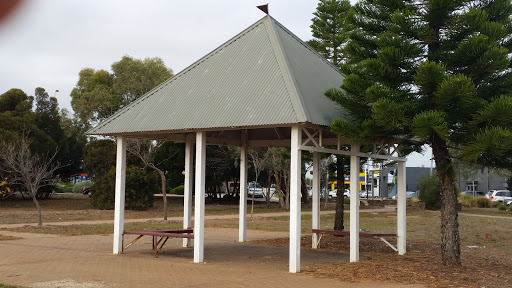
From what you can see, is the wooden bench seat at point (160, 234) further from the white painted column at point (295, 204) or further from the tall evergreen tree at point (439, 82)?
the tall evergreen tree at point (439, 82)

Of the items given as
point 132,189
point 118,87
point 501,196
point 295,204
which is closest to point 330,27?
point 295,204

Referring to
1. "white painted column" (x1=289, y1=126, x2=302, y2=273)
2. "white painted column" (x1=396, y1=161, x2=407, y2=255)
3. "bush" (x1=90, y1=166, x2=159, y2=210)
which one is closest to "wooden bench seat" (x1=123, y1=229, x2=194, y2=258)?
"white painted column" (x1=289, y1=126, x2=302, y2=273)

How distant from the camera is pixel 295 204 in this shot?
10883 millimetres

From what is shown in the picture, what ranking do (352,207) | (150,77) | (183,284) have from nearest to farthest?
(183,284)
(352,207)
(150,77)

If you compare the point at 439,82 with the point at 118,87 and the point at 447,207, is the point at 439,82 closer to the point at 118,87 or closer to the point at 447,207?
the point at 447,207

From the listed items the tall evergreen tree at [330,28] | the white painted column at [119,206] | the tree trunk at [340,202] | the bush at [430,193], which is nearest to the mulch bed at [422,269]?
the tree trunk at [340,202]

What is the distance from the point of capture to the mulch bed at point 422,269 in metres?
10.0

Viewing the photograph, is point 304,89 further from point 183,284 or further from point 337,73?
point 183,284

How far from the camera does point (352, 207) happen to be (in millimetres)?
12367

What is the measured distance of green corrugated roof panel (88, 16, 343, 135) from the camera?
37.9ft

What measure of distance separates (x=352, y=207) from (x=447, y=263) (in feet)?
7.80

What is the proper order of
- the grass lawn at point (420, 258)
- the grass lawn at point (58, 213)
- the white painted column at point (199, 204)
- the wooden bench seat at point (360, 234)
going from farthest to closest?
the grass lawn at point (58, 213) < the wooden bench seat at point (360, 234) < the white painted column at point (199, 204) < the grass lawn at point (420, 258)

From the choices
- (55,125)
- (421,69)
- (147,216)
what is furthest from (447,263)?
(55,125)

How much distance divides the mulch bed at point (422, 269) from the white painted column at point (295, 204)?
1.52 ft
